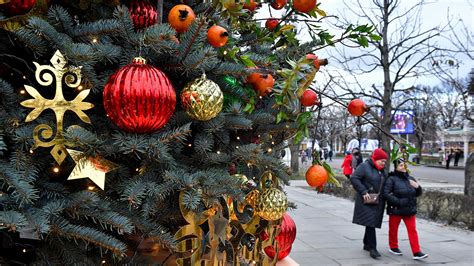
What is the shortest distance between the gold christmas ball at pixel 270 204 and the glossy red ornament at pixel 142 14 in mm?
787

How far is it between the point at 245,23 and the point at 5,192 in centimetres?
109

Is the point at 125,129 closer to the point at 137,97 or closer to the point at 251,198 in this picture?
the point at 137,97

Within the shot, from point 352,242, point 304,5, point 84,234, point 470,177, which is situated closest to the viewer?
point 84,234

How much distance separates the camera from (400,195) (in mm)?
6379

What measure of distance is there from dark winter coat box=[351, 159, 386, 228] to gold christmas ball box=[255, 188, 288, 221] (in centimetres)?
507

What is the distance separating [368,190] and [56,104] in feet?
19.5

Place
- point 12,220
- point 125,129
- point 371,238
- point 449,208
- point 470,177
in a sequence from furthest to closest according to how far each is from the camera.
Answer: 1. point 470,177
2. point 449,208
3. point 371,238
4. point 125,129
5. point 12,220

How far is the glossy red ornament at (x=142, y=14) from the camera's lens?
1.52 meters

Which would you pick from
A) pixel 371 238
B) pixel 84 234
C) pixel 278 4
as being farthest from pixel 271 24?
pixel 371 238

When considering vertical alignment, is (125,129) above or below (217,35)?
below

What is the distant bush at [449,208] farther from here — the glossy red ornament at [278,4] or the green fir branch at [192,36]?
the green fir branch at [192,36]

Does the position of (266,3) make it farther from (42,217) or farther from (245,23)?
(42,217)

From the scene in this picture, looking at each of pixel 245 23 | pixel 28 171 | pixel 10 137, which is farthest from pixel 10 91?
pixel 245 23

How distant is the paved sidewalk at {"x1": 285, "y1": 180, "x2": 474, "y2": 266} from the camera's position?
20.3 feet
